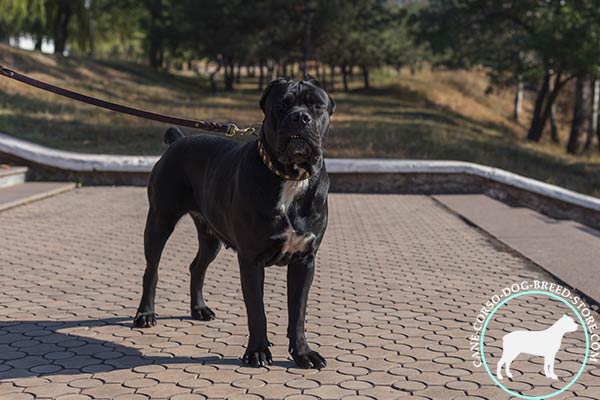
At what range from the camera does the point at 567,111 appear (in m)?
52.6

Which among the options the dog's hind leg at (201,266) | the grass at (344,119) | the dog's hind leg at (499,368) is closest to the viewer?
the dog's hind leg at (499,368)

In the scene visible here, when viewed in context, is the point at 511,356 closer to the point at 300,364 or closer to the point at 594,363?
the point at 594,363

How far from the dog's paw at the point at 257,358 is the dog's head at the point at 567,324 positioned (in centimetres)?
206

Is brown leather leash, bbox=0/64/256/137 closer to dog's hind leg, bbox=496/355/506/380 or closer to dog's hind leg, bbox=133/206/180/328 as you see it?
dog's hind leg, bbox=133/206/180/328

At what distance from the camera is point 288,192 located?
13.9 feet

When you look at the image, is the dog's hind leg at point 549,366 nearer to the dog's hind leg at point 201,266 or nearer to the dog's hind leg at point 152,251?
the dog's hind leg at point 201,266

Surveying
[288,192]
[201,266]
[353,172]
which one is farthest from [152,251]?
[353,172]

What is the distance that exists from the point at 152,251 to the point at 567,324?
9.50 ft

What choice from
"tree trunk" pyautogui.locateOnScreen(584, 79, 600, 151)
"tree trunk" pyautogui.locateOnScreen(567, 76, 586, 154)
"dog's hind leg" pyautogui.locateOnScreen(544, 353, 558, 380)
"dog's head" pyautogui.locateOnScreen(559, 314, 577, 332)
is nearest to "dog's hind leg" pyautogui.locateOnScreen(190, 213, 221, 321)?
"dog's hind leg" pyautogui.locateOnScreen(544, 353, 558, 380)

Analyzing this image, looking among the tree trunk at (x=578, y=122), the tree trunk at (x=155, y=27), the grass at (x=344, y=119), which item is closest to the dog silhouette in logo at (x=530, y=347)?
the grass at (x=344, y=119)

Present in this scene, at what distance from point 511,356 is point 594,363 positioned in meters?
0.54

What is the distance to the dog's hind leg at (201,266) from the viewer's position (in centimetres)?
549

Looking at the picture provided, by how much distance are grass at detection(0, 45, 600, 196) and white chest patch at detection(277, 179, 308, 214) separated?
466 inches

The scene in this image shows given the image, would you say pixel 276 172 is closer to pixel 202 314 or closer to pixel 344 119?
pixel 202 314
